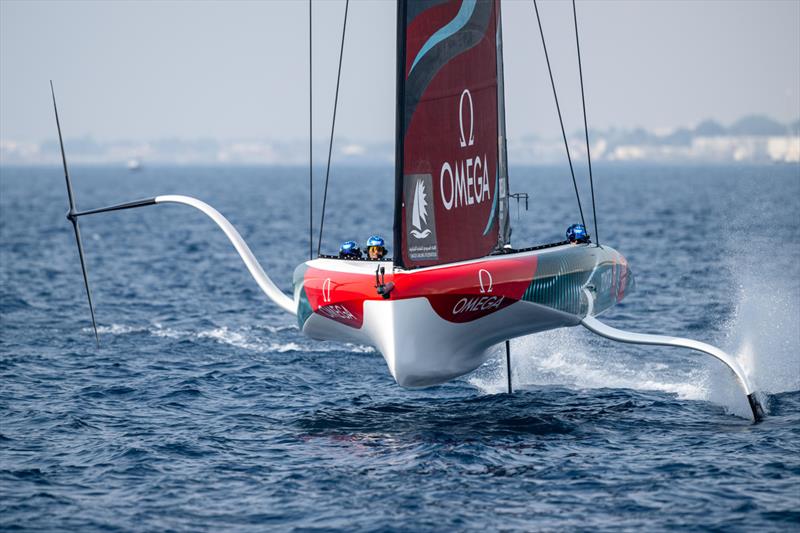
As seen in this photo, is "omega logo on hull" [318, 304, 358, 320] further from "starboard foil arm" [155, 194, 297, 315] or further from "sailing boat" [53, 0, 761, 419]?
"starboard foil arm" [155, 194, 297, 315]

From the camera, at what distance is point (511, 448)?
54.0ft

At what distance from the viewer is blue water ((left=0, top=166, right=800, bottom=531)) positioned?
13.8 m

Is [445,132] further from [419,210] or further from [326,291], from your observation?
[326,291]

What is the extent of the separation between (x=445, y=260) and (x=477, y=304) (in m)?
0.82

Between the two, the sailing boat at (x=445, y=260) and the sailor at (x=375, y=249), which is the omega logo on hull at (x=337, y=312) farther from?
the sailor at (x=375, y=249)

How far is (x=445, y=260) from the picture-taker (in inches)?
642

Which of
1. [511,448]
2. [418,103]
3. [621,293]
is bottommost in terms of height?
[511,448]

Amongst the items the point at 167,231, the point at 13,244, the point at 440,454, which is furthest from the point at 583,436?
the point at 167,231

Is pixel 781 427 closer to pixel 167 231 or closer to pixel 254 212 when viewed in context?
pixel 167 231

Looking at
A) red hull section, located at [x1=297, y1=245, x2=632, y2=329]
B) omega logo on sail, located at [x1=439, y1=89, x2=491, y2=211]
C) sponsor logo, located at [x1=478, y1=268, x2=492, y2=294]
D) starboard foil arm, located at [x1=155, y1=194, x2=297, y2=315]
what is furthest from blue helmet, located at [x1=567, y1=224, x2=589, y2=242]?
starboard foil arm, located at [x1=155, y1=194, x2=297, y2=315]

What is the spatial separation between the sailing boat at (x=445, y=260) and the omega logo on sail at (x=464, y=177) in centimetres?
2

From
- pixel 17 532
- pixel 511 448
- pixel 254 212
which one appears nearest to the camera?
pixel 17 532

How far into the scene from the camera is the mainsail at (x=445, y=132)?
50.3 feet

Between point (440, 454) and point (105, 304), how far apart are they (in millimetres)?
18054
